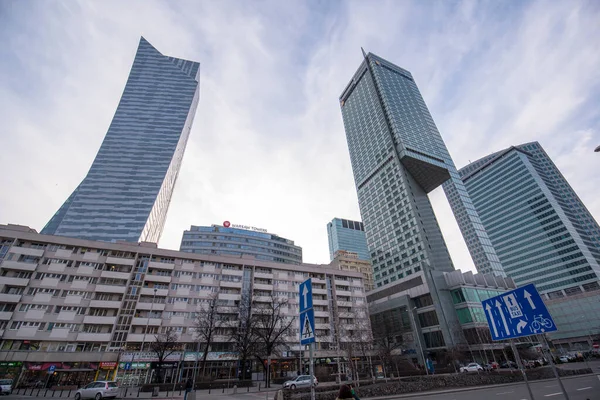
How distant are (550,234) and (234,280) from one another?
Answer: 135 m

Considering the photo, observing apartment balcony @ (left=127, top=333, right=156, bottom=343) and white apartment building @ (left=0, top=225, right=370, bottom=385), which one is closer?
white apartment building @ (left=0, top=225, right=370, bottom=385)

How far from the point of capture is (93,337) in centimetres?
4781

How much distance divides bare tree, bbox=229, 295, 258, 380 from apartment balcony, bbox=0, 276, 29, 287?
37.8 metres

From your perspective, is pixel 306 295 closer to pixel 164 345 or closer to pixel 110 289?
pixel 164 345

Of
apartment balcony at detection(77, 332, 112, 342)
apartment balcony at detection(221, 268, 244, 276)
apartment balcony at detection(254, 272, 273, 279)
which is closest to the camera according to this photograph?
apartment balcony at detection(77, 332, 112, 342)

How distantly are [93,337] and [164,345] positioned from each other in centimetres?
1409

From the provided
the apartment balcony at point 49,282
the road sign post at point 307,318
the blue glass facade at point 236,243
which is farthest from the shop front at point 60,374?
the blue glass facade at point 236,243

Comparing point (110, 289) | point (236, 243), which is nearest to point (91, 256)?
point (110, 289)

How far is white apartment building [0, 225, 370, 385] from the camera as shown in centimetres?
4531

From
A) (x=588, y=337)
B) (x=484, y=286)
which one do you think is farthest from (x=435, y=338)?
(x=588, y=337)

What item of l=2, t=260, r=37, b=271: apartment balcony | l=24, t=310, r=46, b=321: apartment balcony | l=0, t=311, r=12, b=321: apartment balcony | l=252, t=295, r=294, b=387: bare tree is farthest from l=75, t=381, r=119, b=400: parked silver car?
l=2, t=260, r=37, b=271: apartment balcony

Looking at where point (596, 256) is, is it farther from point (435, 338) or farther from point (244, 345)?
point (244, 345)

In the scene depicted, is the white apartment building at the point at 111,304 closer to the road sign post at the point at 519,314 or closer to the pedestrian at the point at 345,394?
the pedestrian at the point at 345,394

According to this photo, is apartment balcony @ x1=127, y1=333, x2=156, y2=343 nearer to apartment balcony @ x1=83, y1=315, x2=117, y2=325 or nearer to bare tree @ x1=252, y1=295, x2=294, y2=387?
apartment balcony @ x1=83, y1=315, x2=117, y2=325
